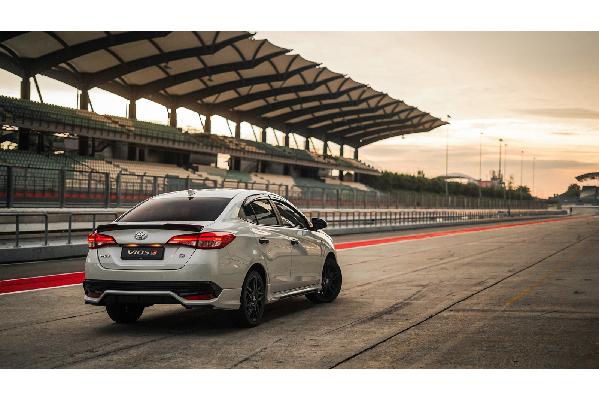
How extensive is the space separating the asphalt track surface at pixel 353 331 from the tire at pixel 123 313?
0.13 m

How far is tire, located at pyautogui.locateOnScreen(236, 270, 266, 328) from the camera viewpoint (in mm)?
8984

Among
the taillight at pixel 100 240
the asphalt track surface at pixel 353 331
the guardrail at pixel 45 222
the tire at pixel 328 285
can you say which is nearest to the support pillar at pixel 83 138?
the guardrail at pixel 45 222

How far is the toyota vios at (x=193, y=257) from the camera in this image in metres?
8.43

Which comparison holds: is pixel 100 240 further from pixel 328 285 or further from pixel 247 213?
pixel 328 285

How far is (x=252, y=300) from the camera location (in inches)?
364

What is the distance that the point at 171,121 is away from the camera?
237 feet

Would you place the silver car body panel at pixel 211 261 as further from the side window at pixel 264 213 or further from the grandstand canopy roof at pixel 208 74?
the grandstand canopy roof at pixel 208 74

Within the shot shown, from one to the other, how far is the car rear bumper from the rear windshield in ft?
2.85

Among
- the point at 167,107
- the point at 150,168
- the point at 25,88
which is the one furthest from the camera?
the point at 167,107

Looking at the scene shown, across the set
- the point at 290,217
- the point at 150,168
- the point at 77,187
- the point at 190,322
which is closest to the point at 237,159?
the point at 150,168

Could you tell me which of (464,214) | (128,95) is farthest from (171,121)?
(464,214)

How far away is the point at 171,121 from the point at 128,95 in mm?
6858

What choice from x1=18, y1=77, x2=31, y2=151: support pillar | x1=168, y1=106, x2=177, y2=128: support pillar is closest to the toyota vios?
x1=18, y1=77, x2=31, y2=151: support pillar

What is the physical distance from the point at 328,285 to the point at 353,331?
265cm
